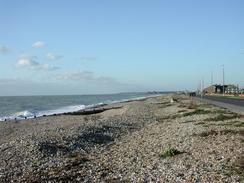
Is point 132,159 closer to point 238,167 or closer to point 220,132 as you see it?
point 238,167

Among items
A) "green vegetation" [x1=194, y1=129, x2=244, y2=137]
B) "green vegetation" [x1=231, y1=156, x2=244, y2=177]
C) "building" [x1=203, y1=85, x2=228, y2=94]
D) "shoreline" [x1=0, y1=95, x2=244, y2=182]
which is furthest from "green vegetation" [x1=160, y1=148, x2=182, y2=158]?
"building" [x1=203, y1=85, x2=228, y2=94]

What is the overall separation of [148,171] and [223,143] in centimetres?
601

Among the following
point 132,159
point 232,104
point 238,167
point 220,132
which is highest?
point 232,104

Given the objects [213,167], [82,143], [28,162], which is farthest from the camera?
[82,143]

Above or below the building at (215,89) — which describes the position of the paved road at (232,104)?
below

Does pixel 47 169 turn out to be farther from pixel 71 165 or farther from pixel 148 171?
pixel 148 171

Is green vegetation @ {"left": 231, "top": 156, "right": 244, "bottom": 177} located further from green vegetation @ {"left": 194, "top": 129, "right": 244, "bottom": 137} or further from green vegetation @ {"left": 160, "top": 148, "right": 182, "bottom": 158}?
green vegetation @ {"left": 194, "top": 129, "right": 244, "bottom": 137}

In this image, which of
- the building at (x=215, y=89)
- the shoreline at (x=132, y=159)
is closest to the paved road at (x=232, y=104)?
the shoreline at (x=132, y=159)

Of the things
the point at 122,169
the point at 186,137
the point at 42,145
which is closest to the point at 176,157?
the point at 122,169

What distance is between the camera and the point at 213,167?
1667 cm

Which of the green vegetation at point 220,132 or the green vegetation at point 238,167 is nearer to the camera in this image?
the green vegetation at point 238,167

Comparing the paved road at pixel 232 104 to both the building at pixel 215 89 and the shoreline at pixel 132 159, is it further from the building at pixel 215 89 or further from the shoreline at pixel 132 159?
the building at pixel 215 89

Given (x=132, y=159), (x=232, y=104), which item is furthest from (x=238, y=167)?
(x=232, y=104)

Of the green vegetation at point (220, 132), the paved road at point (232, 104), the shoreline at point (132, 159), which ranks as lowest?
the shoreline at point (132, 159)
